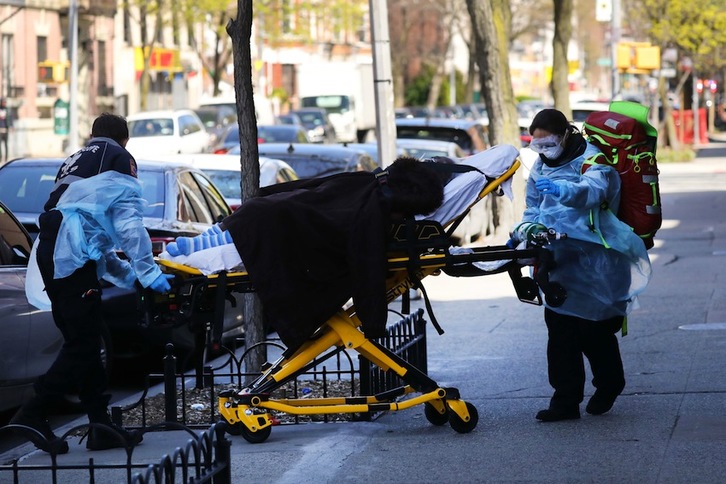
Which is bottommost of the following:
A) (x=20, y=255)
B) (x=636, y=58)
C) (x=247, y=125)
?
(x=20, y=255)

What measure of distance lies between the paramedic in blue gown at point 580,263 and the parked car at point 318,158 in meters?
9.17

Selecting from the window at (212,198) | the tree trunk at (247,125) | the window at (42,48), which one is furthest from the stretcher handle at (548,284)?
the window at (42,48)

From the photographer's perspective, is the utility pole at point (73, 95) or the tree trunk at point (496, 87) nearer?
the tree trunk at point (496, 87)

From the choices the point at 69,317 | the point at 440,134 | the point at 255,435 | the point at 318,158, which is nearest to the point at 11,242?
the point at 69,317

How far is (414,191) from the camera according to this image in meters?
7.08

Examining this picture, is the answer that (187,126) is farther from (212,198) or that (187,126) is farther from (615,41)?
(212,198)

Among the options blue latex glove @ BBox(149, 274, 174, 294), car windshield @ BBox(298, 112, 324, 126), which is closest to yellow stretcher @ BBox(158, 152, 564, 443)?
blue latex glove @ BBox(149, 274, 174, 294)

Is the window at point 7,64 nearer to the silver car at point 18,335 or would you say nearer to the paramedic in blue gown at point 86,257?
the silver car at point 18,335

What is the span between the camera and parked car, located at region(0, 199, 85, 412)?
26.1ft

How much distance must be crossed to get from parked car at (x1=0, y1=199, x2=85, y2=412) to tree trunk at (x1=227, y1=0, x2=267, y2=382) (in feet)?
3.89

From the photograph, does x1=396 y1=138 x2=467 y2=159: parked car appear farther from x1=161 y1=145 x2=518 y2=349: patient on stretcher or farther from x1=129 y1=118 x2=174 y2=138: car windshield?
x1=129 y1=118 x2=174 y2=138: car windshield

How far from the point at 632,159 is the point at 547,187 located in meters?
0.61

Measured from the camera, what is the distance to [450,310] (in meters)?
13.4

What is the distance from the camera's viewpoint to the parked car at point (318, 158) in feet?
55.5
